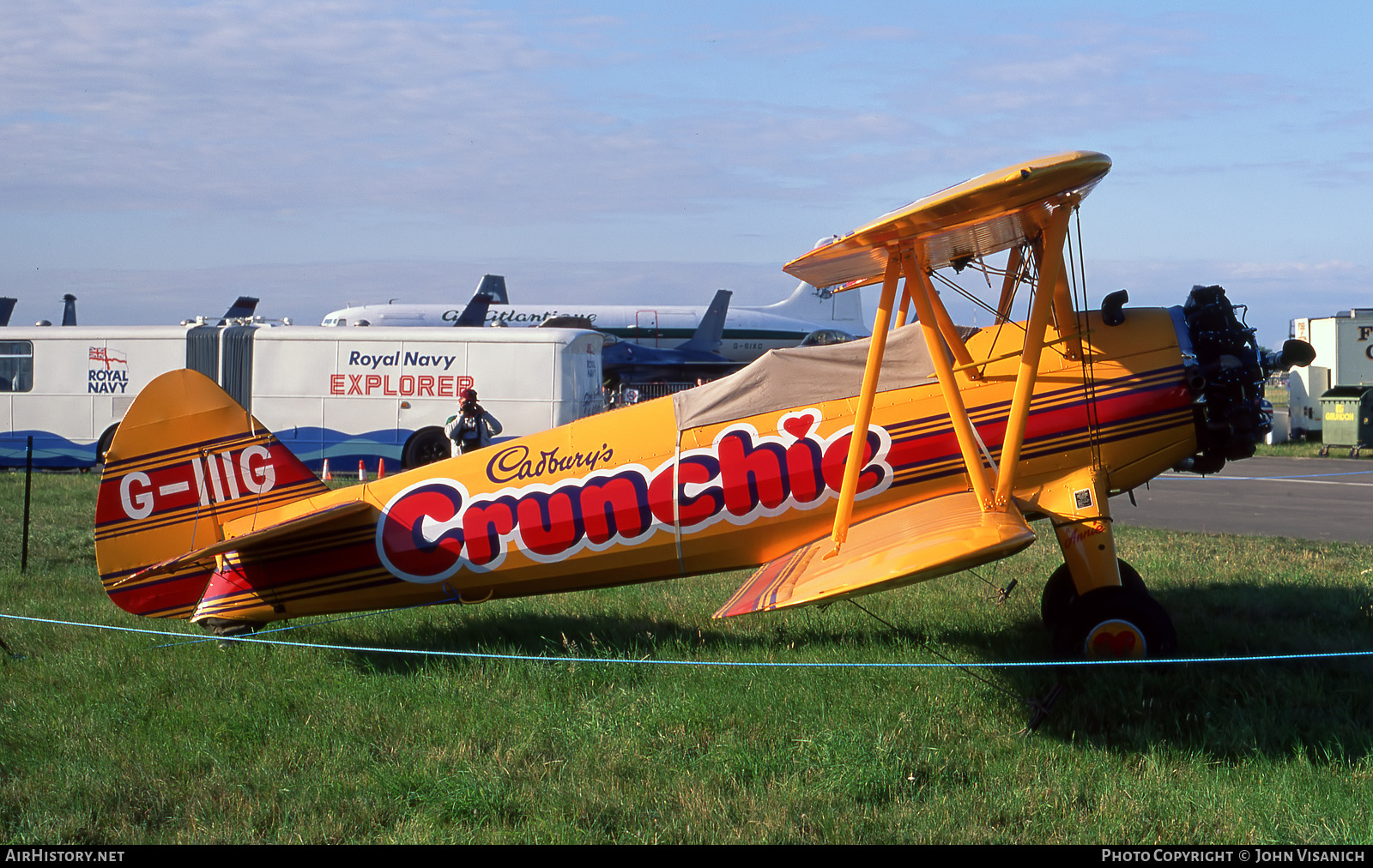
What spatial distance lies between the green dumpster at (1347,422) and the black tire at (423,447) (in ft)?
59.1

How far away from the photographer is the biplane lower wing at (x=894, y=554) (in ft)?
13.7

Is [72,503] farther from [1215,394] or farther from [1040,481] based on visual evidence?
[1215,394]

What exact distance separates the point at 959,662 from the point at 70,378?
65.3 ft

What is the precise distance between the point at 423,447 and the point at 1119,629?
51.4 feet

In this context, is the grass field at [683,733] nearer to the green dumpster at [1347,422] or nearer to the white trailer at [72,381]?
the white trailer at [72,381]

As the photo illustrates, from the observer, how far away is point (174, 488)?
6176mm

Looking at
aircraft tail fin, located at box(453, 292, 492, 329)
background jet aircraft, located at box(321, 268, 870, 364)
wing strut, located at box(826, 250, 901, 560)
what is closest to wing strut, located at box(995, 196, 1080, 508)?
wing strut, located at box(826, 250, 901, 560)

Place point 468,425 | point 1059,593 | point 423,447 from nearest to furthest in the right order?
point 1059,593
point 468,425
point 423,447

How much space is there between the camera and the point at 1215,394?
18.2 feet

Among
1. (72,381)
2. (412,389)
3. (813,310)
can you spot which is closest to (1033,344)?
(412,389)

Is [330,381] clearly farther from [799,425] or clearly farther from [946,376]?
[946,376]

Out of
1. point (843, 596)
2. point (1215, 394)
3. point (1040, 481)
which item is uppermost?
point (1215, 394)

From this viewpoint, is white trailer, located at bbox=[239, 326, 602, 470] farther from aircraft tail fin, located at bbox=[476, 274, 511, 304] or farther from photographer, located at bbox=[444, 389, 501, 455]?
aircraft tail fin, located at bbox=[476, 274, 511, 304]
